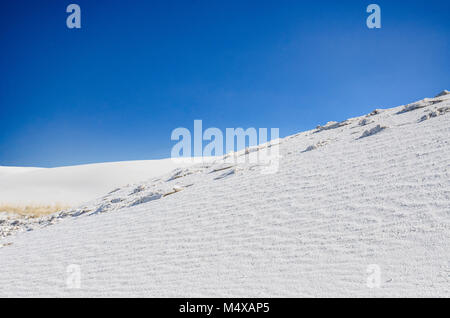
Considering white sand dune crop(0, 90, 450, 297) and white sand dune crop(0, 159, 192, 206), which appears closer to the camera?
white sand dune crop(0, 90, 450, 297)

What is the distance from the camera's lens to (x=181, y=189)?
8.46m

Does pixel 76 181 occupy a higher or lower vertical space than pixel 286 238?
higher

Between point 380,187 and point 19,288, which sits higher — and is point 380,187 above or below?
above

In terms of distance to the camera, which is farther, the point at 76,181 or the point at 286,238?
the point at 76,181

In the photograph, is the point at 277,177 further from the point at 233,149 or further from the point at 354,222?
the point at 233,149

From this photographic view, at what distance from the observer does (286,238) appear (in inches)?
161

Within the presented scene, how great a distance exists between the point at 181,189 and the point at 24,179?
92.1 feet

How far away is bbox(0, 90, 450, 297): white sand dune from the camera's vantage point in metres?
3.14

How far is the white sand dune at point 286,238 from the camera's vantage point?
3143 mm

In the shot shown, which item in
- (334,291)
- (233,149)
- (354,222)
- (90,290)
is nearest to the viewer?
(334,291)

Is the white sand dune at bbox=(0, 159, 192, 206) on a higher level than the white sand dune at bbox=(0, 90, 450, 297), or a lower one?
higher

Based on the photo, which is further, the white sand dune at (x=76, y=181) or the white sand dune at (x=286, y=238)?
the white sand dune at (x=76, y=181)

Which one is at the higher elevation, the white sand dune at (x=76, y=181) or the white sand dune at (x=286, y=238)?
the white sand dune at (x=76, y=181)
